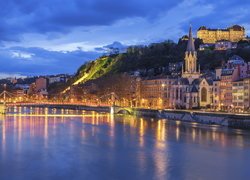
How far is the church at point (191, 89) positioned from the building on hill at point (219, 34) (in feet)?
123

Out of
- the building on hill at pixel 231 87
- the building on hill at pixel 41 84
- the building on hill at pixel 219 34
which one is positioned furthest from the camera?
the building on hill at pixel 41 84

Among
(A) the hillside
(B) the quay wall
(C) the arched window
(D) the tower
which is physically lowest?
(B) the quay wall

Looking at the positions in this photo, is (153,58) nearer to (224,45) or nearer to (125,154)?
(224,45)

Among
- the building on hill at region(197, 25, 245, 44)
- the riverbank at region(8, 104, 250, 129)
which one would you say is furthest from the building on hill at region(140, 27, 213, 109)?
the building on hill at region(197, 25, 245, 44)

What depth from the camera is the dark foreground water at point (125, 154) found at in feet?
68.5

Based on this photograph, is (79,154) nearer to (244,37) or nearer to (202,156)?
(202,156)

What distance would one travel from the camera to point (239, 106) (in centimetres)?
5216

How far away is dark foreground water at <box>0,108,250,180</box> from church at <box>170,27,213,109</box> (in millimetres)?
23398

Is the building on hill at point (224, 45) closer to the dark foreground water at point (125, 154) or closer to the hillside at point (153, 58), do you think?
the hillside at point (153, 58)

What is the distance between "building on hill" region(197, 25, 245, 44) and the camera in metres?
104

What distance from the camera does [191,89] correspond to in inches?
2461

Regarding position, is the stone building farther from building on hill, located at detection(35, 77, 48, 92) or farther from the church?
building on hill, located at detection(35, 77, 48, 92)

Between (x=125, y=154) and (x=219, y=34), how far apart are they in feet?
269

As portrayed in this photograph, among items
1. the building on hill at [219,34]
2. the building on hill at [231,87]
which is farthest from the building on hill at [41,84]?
the building on hill at [231,87]
